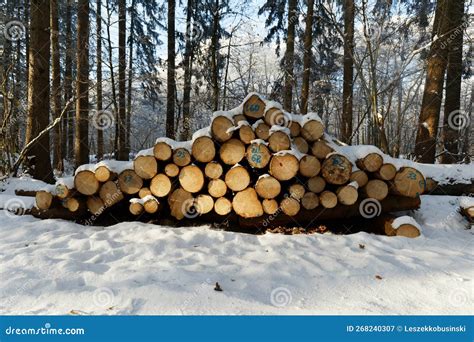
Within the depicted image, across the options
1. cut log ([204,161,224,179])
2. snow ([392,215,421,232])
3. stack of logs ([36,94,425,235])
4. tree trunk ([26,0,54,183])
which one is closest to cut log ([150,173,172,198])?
stack of logs ([36,94,425,235])

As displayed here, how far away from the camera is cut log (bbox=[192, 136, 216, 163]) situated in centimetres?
387

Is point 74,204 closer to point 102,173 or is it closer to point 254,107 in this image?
point 102,173

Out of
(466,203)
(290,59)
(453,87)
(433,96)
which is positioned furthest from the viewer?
(290,59)

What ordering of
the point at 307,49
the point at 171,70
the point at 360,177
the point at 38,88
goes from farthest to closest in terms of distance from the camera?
the point at 171,70, the point at 307,49, the point at 38,88, the point at 360,177

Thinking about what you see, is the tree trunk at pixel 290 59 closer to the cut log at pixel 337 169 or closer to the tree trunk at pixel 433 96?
the tree trunk at pixel 433 96

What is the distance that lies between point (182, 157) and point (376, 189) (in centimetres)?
245

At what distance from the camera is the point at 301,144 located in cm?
398

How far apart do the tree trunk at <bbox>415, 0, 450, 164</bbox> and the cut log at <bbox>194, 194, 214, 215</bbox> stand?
4.62 m

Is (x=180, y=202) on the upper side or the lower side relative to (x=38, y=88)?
lower

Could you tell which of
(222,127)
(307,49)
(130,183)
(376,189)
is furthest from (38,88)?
(307,49)

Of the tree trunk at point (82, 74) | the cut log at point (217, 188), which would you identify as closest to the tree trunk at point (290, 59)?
the tree trunk at point (82, 74)

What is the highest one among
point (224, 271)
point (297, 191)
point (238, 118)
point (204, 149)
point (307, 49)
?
point (307, 49)
